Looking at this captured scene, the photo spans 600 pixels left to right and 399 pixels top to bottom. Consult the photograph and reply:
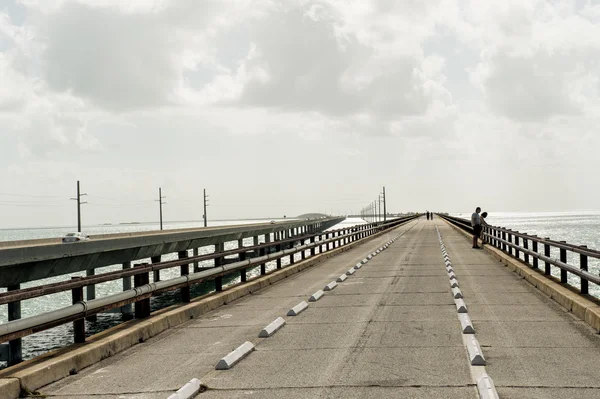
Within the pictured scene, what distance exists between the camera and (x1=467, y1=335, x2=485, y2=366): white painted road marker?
8.09m

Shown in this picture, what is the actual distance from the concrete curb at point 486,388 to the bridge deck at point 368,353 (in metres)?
0.10

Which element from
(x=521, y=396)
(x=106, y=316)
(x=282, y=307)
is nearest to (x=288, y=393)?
(x=521, y=396)

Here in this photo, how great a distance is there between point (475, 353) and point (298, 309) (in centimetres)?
529

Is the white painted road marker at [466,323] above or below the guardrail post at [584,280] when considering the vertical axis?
below

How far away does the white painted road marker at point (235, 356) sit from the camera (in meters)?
8.27

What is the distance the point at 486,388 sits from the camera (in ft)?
22.1

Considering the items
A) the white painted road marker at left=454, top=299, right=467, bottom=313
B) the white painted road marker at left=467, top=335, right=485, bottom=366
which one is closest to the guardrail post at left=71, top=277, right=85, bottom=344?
the white painted road marker at left=467, top=335, right=485, bottom=366

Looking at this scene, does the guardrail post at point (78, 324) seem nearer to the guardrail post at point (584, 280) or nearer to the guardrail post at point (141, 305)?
the guardrail post at point (141, 305)

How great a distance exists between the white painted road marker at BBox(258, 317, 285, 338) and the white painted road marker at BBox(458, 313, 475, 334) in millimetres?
2907

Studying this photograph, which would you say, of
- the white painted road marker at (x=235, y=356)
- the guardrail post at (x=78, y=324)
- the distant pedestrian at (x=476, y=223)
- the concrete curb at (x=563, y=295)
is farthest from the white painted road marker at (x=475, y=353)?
the distant pedestrian at (x=476, y=223)

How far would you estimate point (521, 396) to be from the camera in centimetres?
665

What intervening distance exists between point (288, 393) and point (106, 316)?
19.0 m

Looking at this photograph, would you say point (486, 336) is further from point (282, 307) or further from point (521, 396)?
point (282, 307)

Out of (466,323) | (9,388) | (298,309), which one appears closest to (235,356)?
(9,388)
